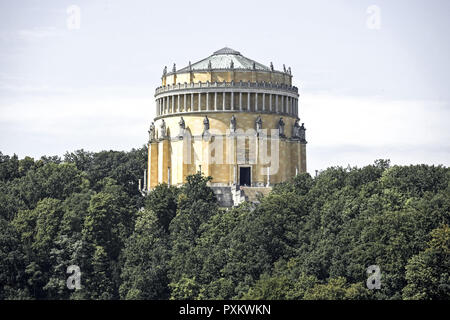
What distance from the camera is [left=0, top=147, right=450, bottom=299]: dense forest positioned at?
400 feet

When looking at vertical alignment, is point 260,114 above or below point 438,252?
above

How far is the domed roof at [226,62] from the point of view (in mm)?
158625

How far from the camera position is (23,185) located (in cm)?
15062

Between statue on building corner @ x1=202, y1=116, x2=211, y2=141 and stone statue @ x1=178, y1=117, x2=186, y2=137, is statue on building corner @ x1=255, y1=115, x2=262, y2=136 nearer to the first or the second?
statue on building corner @ x1=202, y1=116, x2=211, y2=141

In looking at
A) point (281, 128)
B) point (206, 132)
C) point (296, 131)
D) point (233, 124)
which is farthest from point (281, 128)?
point (206, 132)

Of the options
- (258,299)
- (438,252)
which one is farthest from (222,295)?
(438,252)

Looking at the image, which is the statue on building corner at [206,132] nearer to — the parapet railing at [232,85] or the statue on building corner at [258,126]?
the parapet railing at [232,85]

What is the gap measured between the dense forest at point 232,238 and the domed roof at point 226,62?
11803 millimetres

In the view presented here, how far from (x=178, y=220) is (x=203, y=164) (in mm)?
15951

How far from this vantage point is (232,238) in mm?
134125

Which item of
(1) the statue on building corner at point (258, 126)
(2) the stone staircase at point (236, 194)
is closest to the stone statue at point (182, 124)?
(1) the statue on building corner at point (258, 126)

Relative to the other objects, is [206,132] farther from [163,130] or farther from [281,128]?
[281,128]

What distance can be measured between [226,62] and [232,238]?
28942 millimetres

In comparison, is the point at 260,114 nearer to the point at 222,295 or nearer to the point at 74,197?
the point at 74,197
